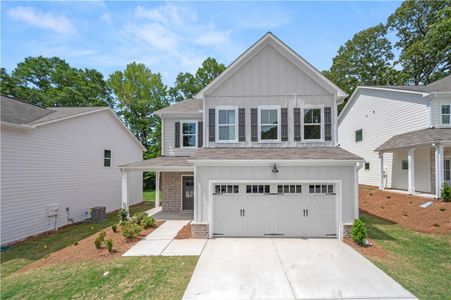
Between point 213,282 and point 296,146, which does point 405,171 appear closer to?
point 296,146

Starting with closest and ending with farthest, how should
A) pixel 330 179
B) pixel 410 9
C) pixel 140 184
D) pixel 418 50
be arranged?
pixel 330 179 → pixel 140 184 → pixel 418 50 → pixel 410 9

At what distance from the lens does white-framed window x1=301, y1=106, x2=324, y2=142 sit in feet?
36.3

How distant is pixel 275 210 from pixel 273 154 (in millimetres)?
2358

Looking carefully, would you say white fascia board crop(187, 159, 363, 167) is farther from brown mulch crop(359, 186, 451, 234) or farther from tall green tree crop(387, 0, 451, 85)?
tall green tree crop(387, 0, 451, 85)

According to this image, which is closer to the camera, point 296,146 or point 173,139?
point 296,146

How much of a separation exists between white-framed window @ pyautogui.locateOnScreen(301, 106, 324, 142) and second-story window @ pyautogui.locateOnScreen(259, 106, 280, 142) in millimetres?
1316

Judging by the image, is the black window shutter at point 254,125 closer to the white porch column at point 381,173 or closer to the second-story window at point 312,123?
the second-story window at point 312,123

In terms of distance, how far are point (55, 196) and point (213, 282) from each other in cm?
1037

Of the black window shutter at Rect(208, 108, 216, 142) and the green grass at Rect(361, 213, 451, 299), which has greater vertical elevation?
the black window shutter at Rect(208, 108, 216, 142)

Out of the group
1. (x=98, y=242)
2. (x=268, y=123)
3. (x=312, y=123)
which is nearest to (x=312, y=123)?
(x=312, y=123)

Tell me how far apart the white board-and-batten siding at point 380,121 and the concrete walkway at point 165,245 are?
1480 centimetres

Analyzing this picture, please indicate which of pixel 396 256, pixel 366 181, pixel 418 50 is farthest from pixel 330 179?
pixel 418 50

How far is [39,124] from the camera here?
1053cm

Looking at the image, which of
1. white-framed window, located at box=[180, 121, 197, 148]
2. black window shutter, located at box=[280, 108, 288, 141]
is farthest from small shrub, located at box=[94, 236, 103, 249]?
black window shutter, located at box=[280, 108, 288, 141]
